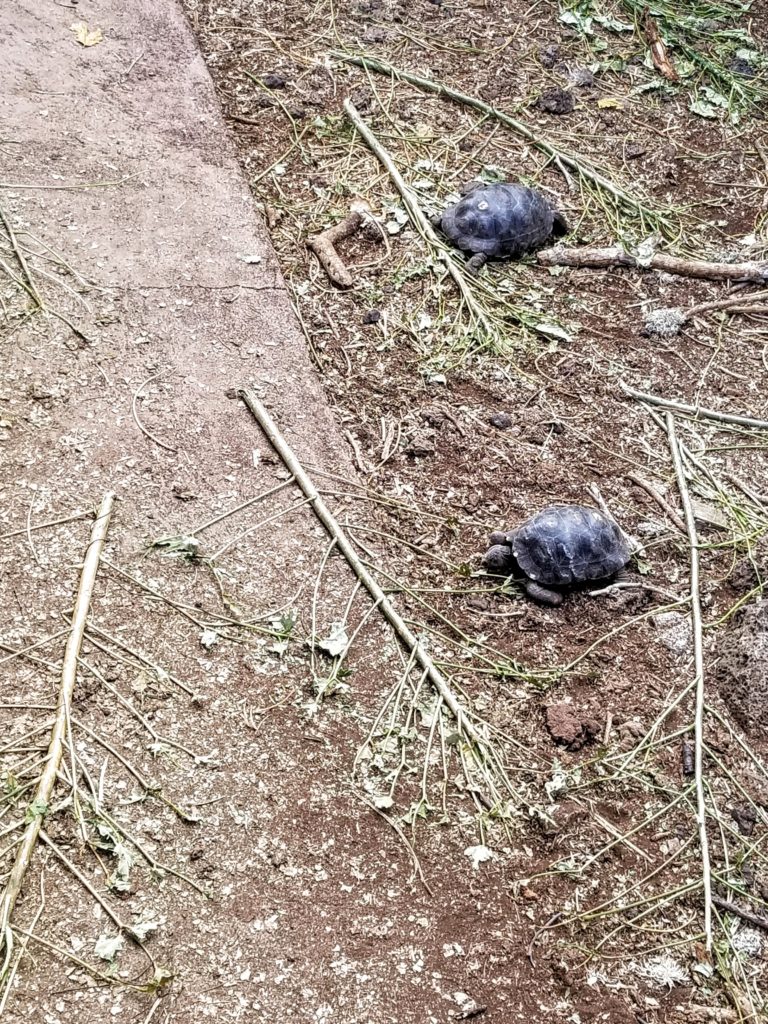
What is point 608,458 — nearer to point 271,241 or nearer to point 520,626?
point 520,626

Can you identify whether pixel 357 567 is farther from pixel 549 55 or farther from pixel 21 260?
pixel 549 55

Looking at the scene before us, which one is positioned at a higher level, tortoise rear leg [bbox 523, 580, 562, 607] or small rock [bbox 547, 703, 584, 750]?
tortoise rear leg [bbox 523, 580, 562, 607]

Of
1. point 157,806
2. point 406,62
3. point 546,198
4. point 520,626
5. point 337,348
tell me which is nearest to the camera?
point 157,806

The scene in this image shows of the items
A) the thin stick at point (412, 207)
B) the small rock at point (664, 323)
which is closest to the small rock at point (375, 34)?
the thin stick at point (412, 207)

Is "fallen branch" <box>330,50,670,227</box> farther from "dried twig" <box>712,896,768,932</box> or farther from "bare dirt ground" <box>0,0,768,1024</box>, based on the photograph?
"dried twig" <box>712,896,768,932</box>

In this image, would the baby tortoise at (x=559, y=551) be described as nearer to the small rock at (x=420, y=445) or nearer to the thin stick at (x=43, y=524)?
the small rock at (x=420, y=445)

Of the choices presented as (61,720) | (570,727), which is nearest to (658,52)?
(570,727)

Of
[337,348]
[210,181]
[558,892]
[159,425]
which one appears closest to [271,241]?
[210,181]

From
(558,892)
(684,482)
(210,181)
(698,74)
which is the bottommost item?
(558,892)

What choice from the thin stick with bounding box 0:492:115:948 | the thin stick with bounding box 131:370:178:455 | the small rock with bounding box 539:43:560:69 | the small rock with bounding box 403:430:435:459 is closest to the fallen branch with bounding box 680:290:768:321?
the small rock with bounding box 403:430:435:459
